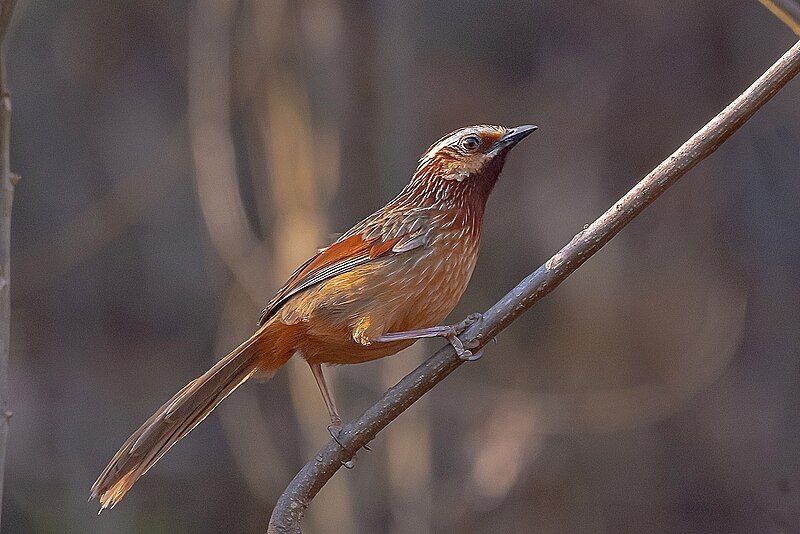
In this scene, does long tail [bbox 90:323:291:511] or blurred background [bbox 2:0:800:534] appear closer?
long tail [bbox 90:323:291:511]

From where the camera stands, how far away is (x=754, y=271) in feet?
33.1

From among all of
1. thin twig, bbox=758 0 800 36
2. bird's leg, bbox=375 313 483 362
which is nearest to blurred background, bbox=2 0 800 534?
bird's leg, bbox=375 313 483 362

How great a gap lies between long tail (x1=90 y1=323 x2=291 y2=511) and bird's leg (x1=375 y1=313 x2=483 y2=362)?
1.70ft

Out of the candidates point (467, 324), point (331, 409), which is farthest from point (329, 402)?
point (467, 324)

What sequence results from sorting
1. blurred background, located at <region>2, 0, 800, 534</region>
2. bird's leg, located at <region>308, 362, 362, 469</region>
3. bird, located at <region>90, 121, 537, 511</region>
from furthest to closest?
blurred background, located at <region>2, 0, 800, 534</region>
bird, located at <region>90, 121, 537, 511</region>
bird's leg, located at <region>308, 362, 362, 469</region>

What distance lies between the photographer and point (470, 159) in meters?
4.11

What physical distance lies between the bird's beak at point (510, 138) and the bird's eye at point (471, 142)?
0.06m

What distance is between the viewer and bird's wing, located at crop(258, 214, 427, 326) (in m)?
3.96

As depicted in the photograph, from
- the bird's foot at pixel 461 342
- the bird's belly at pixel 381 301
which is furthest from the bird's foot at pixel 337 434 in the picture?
the bird's foot at pixel 461 342

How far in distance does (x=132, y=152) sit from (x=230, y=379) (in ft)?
23.8

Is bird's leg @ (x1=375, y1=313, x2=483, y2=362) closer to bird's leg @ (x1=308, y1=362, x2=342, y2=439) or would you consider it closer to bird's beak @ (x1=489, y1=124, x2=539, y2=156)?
bird's leg @ (x1=308, y1=362, x2=342, y2=439)

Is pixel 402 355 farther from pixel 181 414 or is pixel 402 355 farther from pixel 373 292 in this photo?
pixel 181 414

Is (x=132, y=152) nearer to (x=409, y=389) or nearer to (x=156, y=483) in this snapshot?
(x=156, y=483)

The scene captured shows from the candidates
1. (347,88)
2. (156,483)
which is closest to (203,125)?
(347,88)
